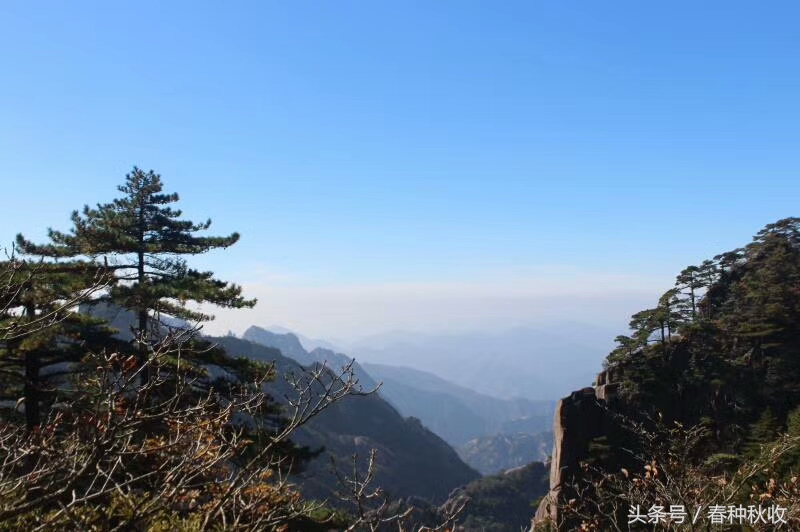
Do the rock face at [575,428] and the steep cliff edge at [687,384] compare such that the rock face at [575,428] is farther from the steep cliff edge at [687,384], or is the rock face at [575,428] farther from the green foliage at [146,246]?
the green foliage at [146,246]

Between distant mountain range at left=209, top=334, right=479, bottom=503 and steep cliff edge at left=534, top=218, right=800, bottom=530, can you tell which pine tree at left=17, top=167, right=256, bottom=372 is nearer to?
steep cliff edge at left=534, top=218, right=800, bottom=530

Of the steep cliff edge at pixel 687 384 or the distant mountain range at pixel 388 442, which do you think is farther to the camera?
the distant mountain range at pixel 388 442

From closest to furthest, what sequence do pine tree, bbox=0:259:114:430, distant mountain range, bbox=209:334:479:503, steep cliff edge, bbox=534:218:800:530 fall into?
pine tree, bbox=0:259:114:430
steep cliff edge, bbox=534:218:800:530
distant mountain range, bbox=209:334:479:503

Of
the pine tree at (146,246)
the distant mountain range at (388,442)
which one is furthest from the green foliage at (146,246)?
the distant mountain range at (388,442)

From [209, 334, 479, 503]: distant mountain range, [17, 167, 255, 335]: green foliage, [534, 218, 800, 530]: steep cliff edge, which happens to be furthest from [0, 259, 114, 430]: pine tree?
[209, 334, 479, 503]: distant mountain range

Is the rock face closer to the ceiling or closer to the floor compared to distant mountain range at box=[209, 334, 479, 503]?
closer to the ceiling

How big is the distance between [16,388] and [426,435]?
163427 millimetres

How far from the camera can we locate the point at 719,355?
3559 centimetres

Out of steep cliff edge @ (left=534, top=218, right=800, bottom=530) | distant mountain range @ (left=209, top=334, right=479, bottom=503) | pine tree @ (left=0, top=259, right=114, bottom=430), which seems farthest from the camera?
distant mountain range @ (left=209, top=334, right=479, bottom=503)

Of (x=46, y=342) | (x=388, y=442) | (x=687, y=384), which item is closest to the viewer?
(x=46, y=342)

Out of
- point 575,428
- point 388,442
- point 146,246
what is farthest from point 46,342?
point 388,442

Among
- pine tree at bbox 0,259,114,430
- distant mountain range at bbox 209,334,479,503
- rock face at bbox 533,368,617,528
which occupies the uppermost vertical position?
pine tree at bbox 0,259,114,430

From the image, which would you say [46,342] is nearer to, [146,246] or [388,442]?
[146,246]

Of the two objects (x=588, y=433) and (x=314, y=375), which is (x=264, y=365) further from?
(x=588, y=433)
